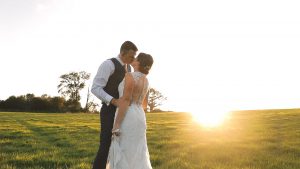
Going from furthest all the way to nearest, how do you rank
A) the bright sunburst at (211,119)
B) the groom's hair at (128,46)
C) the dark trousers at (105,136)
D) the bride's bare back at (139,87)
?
the bright sunburst at (211,119) → the dark trousers at (105,136) → the groom's hair at (128,46) → the bride's bare back at (139,87)

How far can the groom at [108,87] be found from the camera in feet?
24.6

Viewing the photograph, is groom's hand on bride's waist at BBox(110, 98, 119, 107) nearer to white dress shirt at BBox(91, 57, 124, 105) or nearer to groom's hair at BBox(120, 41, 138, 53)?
white dress shirt at BBox(91, 57, 124, 105)

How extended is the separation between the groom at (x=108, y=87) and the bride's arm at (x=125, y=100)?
0.54 ft

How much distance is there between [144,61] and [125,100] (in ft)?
2.63

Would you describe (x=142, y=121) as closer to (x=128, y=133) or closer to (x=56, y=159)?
(x=128, y=133)

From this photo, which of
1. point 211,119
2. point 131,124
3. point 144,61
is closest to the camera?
point 144,61

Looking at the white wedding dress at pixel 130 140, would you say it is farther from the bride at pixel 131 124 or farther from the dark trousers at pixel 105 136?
the dark trousers at pixel 105 136

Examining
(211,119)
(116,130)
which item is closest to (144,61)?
(116,130)

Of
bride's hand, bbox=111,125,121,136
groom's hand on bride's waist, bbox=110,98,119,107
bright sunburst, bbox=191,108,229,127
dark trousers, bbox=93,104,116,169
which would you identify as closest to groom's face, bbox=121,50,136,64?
Answer: groom's hand on bride's waist, bbox=110,98,119,107

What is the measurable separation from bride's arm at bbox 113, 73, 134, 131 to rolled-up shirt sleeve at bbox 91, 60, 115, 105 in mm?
277

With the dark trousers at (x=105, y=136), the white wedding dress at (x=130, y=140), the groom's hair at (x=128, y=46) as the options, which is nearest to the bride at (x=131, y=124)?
the white wedding dress at (x=130, y=140)

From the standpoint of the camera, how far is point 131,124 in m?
7.48

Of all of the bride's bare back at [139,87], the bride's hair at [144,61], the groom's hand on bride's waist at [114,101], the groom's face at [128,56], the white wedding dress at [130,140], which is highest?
the groom's face at [128,56]

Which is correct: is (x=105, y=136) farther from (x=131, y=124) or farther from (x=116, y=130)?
(x=131, y=124)
